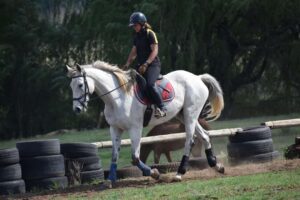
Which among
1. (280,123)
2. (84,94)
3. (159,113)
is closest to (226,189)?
(159,113)

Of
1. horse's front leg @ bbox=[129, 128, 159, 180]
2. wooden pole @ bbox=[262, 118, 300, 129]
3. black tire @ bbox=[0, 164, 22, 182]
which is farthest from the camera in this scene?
wooden pole @ bbox=[262, 118, 300, 129]

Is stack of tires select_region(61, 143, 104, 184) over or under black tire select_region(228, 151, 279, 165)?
over

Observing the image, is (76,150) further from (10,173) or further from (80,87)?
(80,87)

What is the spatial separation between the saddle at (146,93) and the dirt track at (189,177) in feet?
3.32

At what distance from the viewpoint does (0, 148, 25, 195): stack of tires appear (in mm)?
12391

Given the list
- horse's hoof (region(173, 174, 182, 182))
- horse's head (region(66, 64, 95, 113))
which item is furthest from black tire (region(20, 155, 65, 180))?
horse's hoof (region(173, 174, 182, 182))

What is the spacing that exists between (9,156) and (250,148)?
4.62 m

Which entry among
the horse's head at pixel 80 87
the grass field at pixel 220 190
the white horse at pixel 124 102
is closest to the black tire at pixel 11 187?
the grass field at pixel 220 190

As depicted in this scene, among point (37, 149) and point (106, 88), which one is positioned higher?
point (106, 88)

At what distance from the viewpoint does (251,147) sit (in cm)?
1442

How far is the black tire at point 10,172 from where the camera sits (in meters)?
12.4

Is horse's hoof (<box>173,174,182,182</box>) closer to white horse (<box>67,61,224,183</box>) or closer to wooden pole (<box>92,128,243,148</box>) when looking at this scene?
white horse (<box>67,61,224,183</box>)

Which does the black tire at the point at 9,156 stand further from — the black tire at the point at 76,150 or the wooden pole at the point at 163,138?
the wooden pole at the point at 163,138

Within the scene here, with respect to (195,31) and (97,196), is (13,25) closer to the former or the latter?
(195,31)
